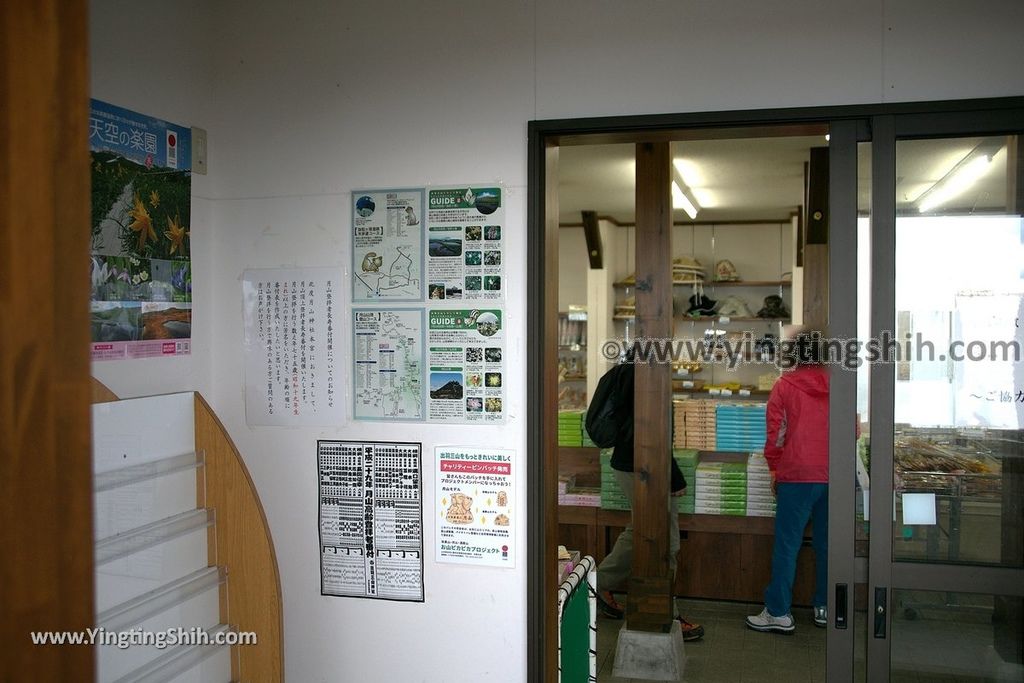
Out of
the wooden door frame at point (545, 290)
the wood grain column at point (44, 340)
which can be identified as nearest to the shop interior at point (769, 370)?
the wooden door frame at point (545, 290)

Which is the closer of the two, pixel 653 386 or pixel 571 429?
pixel 653 386

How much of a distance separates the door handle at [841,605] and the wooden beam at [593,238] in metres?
6.76

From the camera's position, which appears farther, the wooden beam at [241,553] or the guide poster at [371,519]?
the guide poster at [371,519]

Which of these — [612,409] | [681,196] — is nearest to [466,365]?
[612,409]

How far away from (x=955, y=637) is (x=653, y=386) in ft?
7.09

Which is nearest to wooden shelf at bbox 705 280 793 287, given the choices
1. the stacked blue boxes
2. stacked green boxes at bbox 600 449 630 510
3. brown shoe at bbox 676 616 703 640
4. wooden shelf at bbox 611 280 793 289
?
wooden shelf at bbox 611 280 793 289

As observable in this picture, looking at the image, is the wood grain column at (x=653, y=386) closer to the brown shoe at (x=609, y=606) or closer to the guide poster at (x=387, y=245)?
the brown shoe at (x=609, y=606)

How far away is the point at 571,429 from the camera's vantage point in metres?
6.35

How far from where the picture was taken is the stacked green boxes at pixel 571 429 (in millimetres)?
6336

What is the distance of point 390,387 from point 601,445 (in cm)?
233

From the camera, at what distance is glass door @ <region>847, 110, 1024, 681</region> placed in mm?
2490

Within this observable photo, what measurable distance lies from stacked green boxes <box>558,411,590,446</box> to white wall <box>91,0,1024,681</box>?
3509 millimetres

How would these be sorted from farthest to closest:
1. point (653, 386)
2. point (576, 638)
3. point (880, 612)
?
point (653, 386)
point (576, 638)
point (880, 612)

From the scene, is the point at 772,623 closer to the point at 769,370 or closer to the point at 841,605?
the point at 841,605
